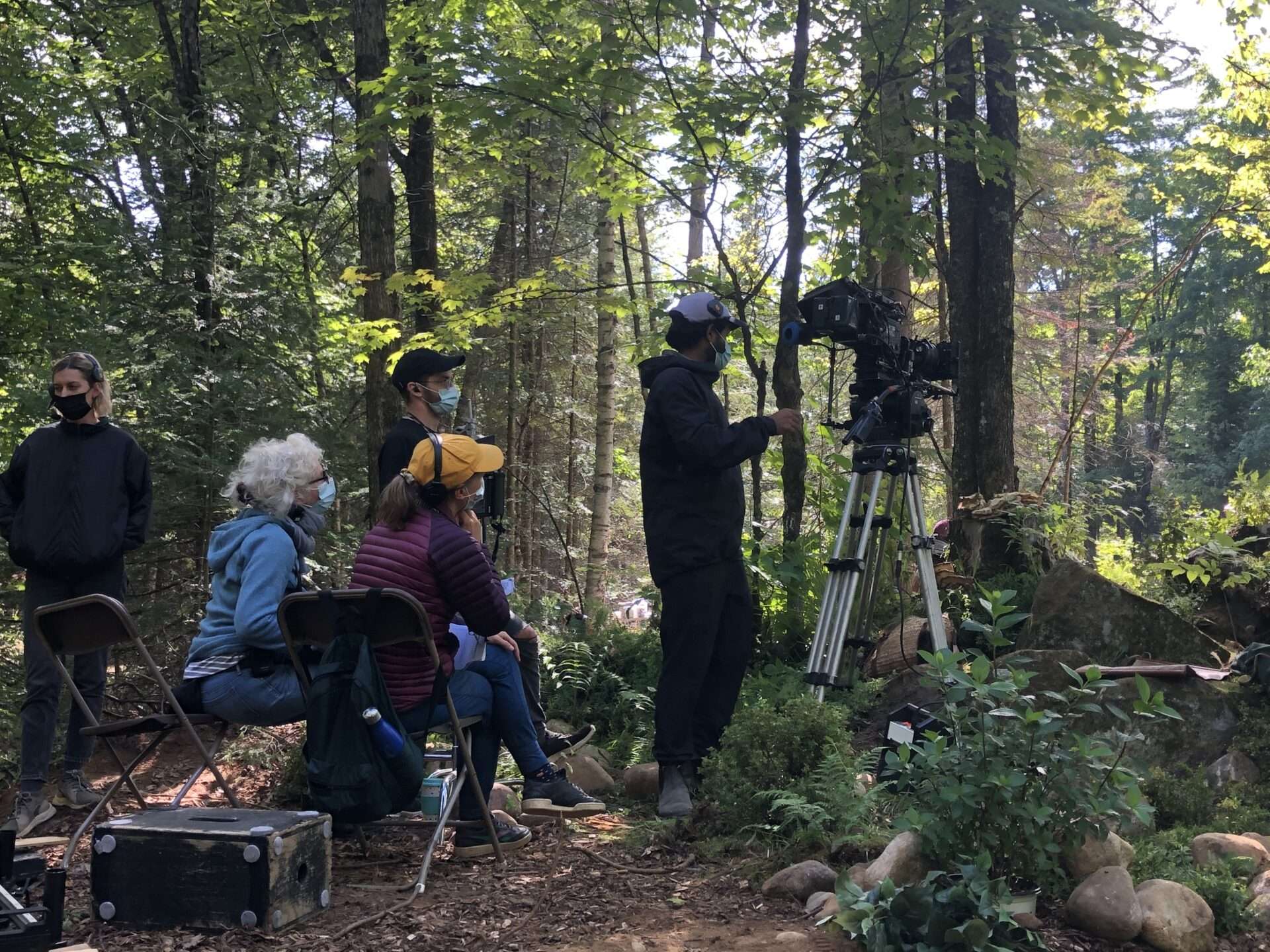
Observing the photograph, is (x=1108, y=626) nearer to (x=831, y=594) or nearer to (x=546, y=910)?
(x=831, y=594)

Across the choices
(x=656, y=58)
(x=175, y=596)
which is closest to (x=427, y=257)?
(x=656, y=58)

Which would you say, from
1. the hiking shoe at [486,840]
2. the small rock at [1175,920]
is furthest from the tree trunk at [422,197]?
the small rock at [1175,920]

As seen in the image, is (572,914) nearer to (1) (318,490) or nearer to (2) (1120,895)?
(2) (1120,895)

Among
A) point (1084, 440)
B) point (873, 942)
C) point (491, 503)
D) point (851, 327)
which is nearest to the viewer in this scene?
point (873, 942)

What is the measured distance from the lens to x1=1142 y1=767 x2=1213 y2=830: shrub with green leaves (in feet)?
13.1

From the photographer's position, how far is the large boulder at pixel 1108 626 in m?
5.59

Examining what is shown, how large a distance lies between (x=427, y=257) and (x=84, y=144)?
324 centimetres

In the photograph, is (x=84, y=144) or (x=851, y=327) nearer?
(x=851, y=327)

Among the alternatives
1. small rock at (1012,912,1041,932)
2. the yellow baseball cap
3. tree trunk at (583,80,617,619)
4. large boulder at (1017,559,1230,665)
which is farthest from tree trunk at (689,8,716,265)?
small rock at (1012,912,1041,932)

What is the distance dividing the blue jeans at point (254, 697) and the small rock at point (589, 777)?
163 cm

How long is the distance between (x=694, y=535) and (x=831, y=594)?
0.78 m

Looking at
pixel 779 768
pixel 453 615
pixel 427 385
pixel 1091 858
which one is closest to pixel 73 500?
pixel 427 385

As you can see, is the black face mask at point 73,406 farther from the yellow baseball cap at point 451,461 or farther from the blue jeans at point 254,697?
the yellow baseball cap at point 451,461

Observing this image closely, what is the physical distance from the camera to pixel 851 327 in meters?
4.70
